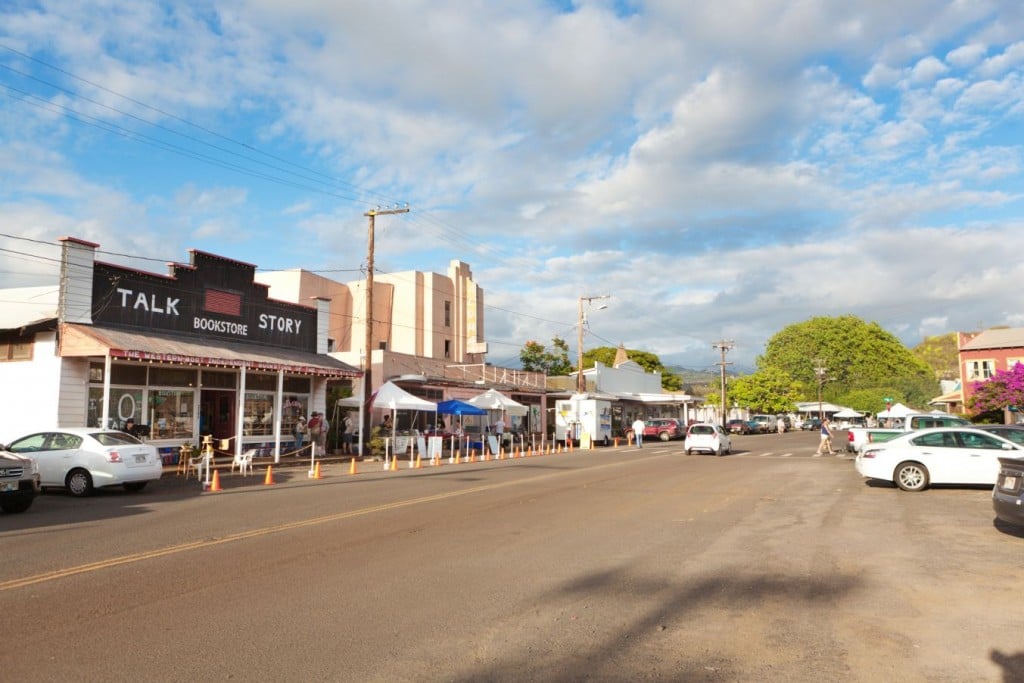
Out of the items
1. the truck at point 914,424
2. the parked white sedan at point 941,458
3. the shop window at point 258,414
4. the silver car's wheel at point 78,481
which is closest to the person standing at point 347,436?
the shop window at point 258,414

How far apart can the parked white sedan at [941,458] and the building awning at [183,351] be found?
17567 mm

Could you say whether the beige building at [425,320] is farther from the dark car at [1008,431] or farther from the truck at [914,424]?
the dark car at [1008,431]

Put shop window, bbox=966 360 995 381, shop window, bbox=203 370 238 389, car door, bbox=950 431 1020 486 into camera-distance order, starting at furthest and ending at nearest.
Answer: shop window, bbox=966 360 995 381 → shop window, bbox=203 370 238 389 → car door, bbox=950 431 1020 486

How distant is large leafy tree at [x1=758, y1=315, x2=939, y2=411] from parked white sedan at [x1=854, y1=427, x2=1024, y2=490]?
77.6 meters

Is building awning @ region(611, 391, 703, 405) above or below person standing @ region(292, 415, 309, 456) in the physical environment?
above

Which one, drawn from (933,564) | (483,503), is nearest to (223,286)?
(483,503)

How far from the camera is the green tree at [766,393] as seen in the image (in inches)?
3027

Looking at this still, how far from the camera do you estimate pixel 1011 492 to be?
9.42m

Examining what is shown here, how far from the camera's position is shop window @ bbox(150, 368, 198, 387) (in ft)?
75.4

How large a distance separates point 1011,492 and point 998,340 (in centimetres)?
5759

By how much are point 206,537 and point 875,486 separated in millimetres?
14090

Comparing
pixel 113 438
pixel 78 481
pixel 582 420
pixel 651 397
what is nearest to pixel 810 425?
pixel 651 397

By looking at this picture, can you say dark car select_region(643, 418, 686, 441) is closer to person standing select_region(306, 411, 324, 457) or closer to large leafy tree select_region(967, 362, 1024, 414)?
large leafy tree select_region(967, 362, 1024, 414)

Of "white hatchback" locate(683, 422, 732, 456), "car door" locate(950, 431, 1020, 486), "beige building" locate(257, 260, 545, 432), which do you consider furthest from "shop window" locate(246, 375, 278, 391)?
"car door" locate(950, 431, 1020, 486)
